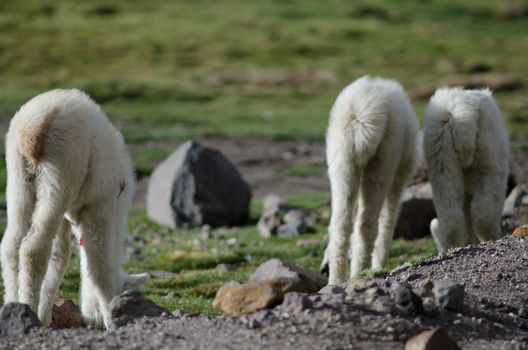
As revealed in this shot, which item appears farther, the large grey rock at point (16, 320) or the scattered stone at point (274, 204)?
the scattered stone at point (274, 204)

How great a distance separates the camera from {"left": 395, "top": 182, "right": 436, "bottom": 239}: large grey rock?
19.0m

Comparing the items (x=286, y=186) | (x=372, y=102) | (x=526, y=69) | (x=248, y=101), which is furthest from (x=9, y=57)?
(x=372, y=102)

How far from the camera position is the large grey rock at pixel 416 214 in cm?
1895

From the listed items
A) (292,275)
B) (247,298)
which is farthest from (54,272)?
(292,275)

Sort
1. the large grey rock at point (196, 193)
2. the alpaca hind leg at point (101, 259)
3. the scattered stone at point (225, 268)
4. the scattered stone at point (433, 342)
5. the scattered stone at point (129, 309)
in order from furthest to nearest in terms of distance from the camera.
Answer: the large grey rock at point (196, 193) < the scattered stone at point (225, 268) < the alpaca hind leg at point (101, 259) < the scattered stone at point (129, 309) < the scattered stone at point (433, 342)

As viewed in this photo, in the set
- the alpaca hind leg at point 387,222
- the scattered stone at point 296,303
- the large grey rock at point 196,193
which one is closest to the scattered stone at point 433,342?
the scattered stone at point 296,303

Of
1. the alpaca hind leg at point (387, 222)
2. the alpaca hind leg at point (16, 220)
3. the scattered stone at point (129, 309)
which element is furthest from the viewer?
the alpaca hind leg at point (387, 222)

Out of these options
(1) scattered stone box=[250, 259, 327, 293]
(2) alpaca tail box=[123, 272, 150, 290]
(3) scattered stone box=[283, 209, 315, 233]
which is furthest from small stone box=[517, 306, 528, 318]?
(3) scattered stone box=[283, 209, 315, 233]

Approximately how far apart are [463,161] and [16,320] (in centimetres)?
754

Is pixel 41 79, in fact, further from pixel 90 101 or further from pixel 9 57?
pixel 90 101

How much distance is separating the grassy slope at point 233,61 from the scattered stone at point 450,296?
7.13 meters

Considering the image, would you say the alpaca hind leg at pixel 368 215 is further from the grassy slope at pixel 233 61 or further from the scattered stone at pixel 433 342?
the scattered stone at pixel 433 342

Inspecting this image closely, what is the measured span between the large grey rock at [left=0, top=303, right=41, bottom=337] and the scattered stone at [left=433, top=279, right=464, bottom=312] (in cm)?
391

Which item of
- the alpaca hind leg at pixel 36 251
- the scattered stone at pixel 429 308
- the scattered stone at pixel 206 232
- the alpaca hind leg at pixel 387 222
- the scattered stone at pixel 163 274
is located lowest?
the scattered stone at pixel 206 232
